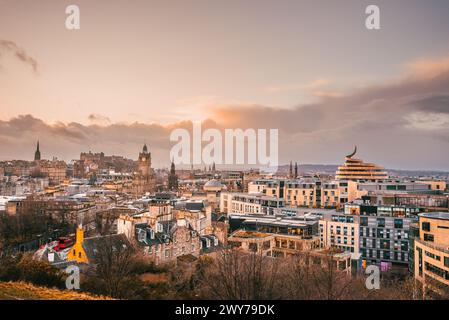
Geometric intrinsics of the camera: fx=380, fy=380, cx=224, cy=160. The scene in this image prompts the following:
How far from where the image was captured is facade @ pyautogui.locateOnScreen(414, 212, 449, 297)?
1731cm

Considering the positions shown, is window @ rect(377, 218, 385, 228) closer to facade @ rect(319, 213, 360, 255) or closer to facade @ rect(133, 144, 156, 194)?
facade @ rect(319, 213, 360, 255)

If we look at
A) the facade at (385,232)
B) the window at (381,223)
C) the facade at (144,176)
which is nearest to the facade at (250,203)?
the facade at (385,232)

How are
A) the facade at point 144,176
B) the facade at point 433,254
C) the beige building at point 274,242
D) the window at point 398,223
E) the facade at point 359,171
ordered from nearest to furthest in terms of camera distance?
the facade at point 433,254 < the beige building at point 274,242 < the window at point 398,223 < the facade at point 359,171 < the facade at point 144,176

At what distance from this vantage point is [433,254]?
18562 mm

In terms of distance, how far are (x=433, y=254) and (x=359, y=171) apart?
35301 millimetres

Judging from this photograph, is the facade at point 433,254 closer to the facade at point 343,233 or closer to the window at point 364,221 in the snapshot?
the facade at point 343,233

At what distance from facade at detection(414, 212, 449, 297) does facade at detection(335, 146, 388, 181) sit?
103 ft

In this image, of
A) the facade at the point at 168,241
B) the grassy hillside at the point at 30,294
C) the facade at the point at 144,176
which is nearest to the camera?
Result: the grassy hillside at the point at 30,294

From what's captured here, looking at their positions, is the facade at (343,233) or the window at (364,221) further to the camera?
the window at (364,221)

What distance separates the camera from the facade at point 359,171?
52.2 m

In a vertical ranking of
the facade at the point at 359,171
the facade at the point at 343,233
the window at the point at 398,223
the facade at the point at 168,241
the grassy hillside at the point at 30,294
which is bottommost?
the facade at the point at 343,233

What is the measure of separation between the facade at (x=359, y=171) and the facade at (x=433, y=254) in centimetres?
3146
